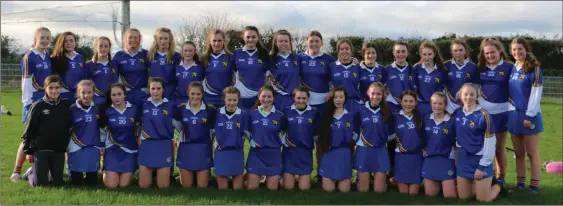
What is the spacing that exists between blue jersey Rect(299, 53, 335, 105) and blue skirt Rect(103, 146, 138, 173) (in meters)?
2.25

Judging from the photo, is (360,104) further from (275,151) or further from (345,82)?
(275,151)

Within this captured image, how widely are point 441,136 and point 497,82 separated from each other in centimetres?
113

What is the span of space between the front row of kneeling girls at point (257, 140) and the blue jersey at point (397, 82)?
1.29 ft

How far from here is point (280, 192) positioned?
5801 millimetres

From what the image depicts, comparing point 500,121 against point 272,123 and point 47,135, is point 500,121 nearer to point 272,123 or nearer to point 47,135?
point 272,123

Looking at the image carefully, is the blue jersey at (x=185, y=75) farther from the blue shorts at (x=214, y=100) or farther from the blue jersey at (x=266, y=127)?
the blue jersey at (x=266, y=127)

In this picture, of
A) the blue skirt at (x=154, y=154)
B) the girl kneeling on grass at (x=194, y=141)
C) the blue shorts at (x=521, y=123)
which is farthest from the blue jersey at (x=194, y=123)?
the blue shorts at (x=521, y=123)

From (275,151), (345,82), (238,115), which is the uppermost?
(345,82)

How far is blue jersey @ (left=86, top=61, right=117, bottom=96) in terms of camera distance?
6.45 m

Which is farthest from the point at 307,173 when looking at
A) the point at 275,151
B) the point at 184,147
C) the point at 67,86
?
the point at 67,86

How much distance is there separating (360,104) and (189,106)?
2.04 meters

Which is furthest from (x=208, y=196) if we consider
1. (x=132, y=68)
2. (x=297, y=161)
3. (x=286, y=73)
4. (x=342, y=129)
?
(x=132, y=68)

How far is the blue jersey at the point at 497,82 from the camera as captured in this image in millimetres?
6270

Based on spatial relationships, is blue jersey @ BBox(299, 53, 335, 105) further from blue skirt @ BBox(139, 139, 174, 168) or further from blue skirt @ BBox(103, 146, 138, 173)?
blue skirt @ BBox(103, 146, 138, 173)
